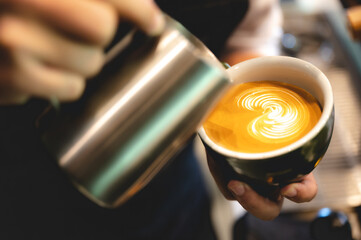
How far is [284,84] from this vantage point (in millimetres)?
584

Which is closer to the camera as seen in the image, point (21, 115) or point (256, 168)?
point (256, 168)

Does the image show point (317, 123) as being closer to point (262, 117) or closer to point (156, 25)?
point (262, 117)

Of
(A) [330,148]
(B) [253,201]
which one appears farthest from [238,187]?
(A) [330,148]

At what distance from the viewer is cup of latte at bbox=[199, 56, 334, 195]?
429 mm

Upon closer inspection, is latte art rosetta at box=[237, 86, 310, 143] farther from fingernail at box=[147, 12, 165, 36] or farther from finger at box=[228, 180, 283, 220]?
fingernail at box=[147, 12, 165, 36]

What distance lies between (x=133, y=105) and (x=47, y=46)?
0.11m

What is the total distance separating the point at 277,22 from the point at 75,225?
3.39 feet

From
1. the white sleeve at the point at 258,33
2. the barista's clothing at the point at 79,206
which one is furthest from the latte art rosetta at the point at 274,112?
the barista's clothing at the point at 79,206

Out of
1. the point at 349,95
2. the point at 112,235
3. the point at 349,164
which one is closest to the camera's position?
the point at 349,164

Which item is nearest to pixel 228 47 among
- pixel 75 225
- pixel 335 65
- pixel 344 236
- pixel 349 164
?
pixel 335 65

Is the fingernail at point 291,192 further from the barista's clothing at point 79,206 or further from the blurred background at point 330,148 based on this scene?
the barista's clothing at point 79,206

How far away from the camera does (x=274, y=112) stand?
0.55m

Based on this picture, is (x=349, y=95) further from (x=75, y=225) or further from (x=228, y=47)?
(x=75, y=225)

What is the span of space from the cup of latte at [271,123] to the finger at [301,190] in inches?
0.8
